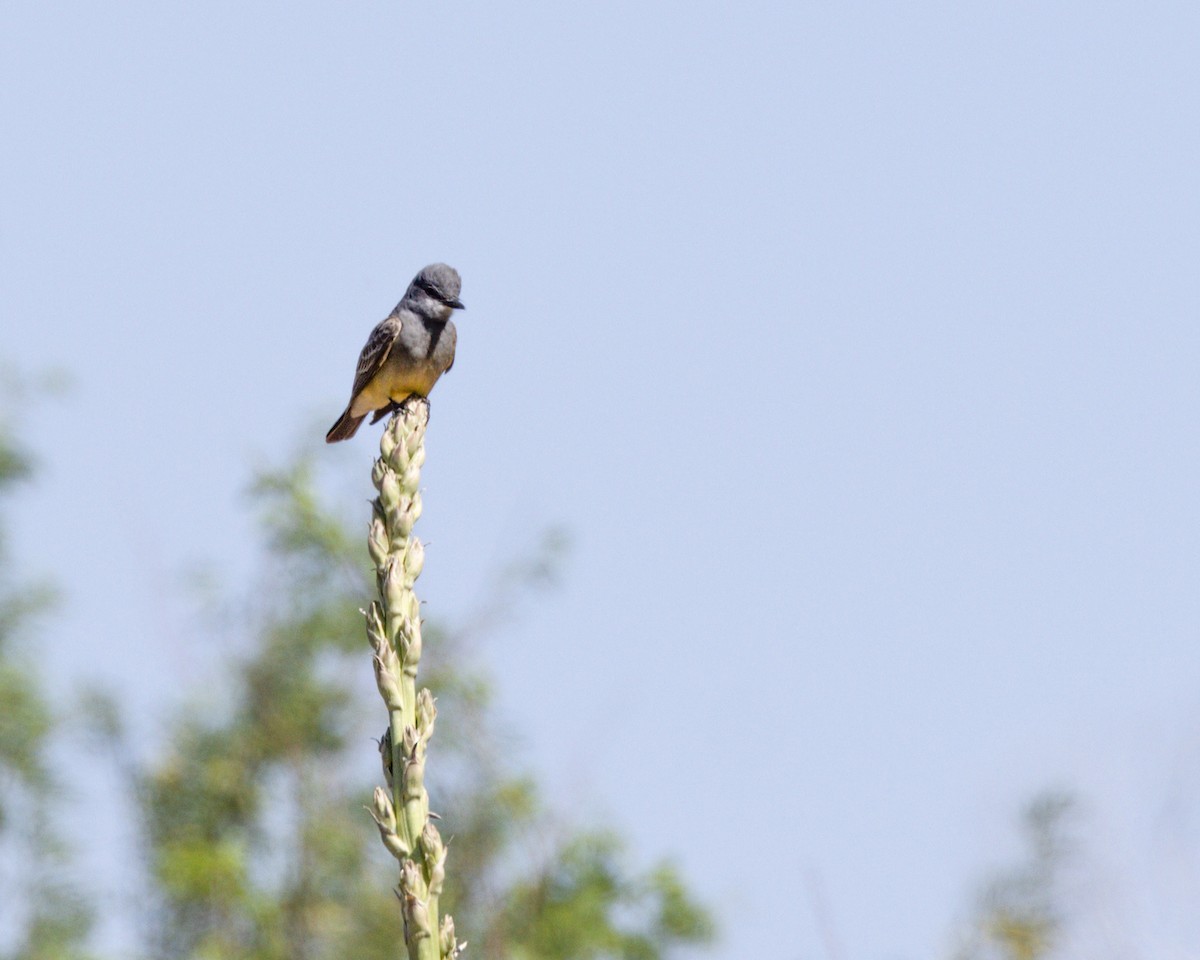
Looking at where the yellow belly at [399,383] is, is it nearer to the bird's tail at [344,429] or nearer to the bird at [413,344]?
the bird at [413,344]

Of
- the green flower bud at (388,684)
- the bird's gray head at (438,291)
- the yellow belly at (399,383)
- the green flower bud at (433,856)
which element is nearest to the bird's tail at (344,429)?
the yellow belly at (399,383)

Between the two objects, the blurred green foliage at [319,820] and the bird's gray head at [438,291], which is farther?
the blurred green foliage at [319,820]

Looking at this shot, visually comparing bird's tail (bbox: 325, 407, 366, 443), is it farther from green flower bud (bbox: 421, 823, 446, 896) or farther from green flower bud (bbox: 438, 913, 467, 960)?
green flower bud (bbox: 438, 913, 467, 960)

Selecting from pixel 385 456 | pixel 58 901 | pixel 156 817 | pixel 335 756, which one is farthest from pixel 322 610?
pixel 385 456

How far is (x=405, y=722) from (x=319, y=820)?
15.2 meters

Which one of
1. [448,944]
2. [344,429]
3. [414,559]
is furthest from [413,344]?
[448,944]

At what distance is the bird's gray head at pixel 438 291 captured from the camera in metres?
9.53

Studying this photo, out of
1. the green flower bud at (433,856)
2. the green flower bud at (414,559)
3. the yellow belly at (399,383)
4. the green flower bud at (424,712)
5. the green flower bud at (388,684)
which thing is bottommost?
the green flower bud at (433,856)

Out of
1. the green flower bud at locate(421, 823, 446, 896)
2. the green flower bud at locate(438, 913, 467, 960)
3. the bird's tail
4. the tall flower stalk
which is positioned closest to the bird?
the bird's tail

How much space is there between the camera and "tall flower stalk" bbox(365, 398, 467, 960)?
3.34m

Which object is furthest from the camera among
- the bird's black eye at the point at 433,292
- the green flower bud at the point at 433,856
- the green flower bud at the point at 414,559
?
the bird's black eye at the point at 433,292

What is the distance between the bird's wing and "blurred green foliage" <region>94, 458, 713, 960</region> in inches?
206

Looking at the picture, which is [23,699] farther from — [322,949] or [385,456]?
[385,456]

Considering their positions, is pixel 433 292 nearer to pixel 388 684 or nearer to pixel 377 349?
pixel 377 349
